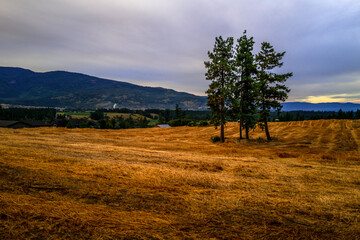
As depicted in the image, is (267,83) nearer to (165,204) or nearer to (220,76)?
(220,76)

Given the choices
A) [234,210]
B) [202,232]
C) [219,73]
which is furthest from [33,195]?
[219,73]

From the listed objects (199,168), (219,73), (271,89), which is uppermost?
(219,73)

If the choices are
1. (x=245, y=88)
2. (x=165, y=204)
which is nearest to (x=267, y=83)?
(x=245, y=88)

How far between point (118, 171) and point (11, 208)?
3853 mm

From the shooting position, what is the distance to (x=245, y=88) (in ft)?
87.2

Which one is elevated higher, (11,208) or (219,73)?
(219,73)

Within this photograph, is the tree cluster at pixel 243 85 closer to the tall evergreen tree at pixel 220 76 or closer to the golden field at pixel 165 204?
the tall evergreen tree at pixel 220 76

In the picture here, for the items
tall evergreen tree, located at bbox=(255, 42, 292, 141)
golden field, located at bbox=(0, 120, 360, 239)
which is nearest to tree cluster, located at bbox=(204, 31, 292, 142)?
tall evergreen tree, located at bbox=(255, 42, 292, 141)

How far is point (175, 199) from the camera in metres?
5.23

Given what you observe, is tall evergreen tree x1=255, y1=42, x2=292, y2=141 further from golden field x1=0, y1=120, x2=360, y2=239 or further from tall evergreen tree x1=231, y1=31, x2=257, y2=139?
golden field x1=0, y1=120, x2=360, y2=239

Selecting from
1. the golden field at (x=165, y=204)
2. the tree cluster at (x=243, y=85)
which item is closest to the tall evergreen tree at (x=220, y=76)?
the tree cluster at (x=243, y=85)

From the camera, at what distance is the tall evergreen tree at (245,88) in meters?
25.4

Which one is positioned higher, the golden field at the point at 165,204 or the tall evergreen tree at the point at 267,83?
the tall evergreen tree at the point at 267,83

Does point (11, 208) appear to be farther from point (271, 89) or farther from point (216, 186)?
point (271, 89)
